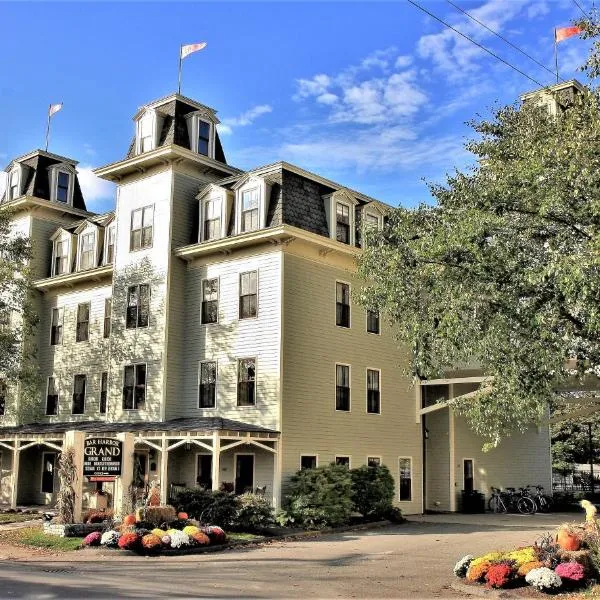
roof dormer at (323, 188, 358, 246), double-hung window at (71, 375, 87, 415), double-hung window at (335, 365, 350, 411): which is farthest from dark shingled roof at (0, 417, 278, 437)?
roof dormer at (323, 188, 358, 246)

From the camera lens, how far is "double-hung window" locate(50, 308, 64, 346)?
1296 inches

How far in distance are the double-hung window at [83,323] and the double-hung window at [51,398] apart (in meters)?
2.37

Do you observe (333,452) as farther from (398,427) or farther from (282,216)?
(282,216)

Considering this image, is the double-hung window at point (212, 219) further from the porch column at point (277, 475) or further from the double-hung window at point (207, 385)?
the porch column at point (277, 475)

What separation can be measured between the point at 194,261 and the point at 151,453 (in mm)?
7174

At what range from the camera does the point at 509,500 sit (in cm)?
3134

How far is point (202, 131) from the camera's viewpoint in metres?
28.7

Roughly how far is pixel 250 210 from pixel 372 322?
6.48 metres

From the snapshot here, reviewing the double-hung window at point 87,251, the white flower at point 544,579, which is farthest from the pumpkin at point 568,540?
the double-hung window at point 87,251

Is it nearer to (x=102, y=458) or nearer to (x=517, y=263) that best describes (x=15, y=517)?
(x=102, y=458)

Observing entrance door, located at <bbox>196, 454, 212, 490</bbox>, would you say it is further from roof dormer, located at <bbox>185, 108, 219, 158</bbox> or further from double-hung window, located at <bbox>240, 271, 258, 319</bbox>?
roof dormer, located at <bbox>185, 108, 219, 158</bbox>

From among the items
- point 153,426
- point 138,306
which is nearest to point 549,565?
point 153,426

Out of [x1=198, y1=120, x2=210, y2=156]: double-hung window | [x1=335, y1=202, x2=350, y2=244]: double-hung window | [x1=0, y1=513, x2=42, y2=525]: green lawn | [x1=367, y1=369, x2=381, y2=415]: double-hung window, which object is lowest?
[x1=0, y1=513, x2=42, y2=525]: green lawn

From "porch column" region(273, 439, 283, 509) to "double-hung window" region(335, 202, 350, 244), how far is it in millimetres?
7982
